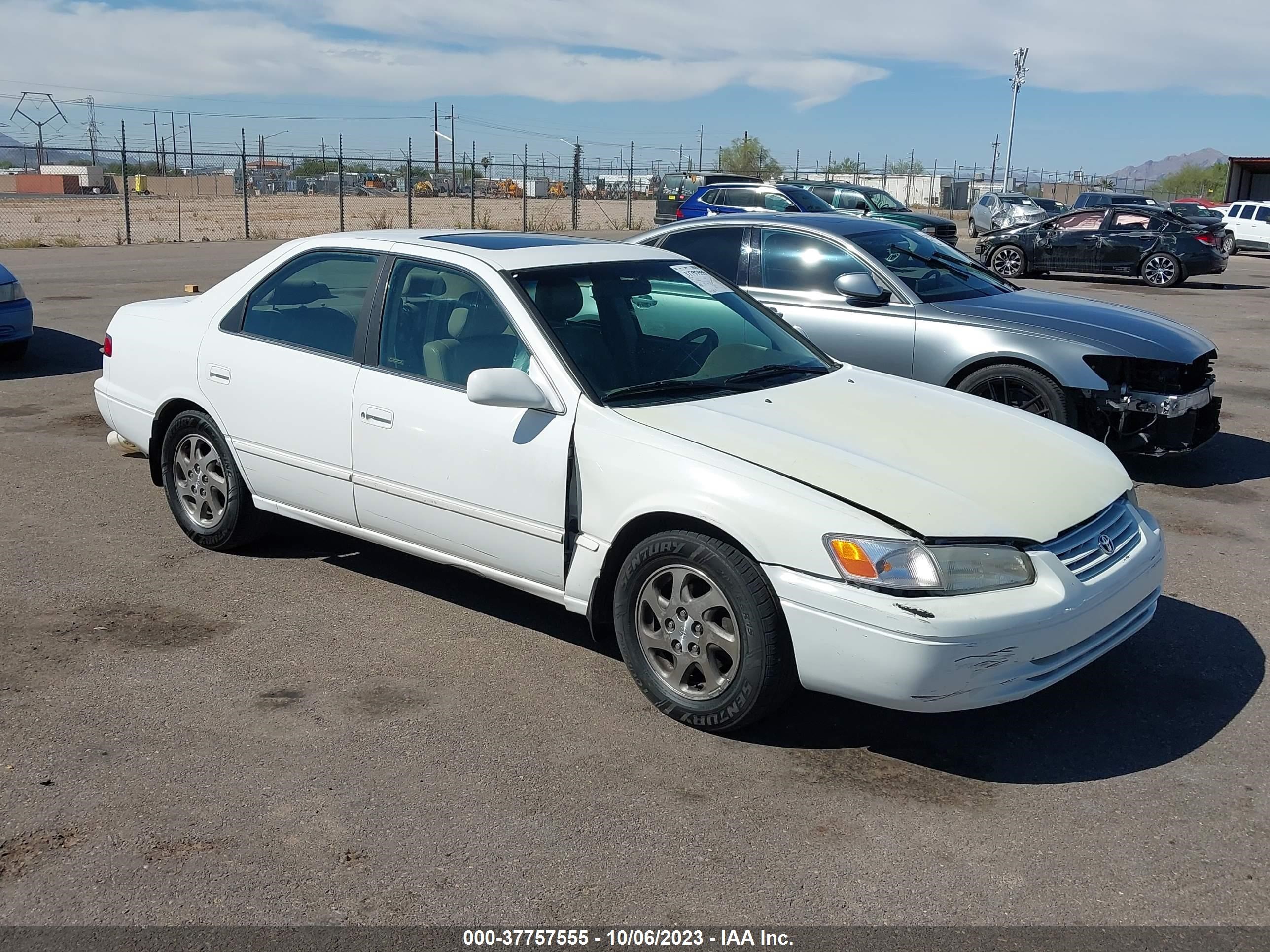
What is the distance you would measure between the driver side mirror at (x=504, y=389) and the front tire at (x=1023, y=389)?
375 cm

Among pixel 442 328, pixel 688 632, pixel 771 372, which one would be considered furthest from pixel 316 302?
pixel 688 632

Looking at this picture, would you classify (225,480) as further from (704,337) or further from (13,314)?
(13,314)

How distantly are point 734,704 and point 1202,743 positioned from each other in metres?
1.62

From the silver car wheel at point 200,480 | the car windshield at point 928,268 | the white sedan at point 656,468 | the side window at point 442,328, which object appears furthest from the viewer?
the car windshield at point 928,268

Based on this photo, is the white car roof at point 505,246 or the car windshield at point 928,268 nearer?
the white car roof at point 505,246

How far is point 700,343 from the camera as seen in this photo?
5035 mm

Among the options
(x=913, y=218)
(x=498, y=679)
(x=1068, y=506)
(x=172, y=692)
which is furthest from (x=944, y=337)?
(x=913, y=218)

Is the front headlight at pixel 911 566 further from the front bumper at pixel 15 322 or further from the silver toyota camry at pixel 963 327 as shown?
the front bumper at pixel 15 322

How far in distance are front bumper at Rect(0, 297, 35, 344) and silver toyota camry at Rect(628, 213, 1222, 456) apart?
5856 millimetres

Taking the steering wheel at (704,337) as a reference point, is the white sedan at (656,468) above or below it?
below

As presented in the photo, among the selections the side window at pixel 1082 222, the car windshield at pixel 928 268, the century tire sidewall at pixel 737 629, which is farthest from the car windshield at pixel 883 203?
the century tire sidewall at pixel 737 629

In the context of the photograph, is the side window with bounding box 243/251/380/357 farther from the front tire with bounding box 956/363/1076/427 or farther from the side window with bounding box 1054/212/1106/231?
the side window with bounding box 1054/212/1106/231

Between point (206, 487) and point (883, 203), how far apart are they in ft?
83.1

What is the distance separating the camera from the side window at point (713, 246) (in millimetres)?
8547
